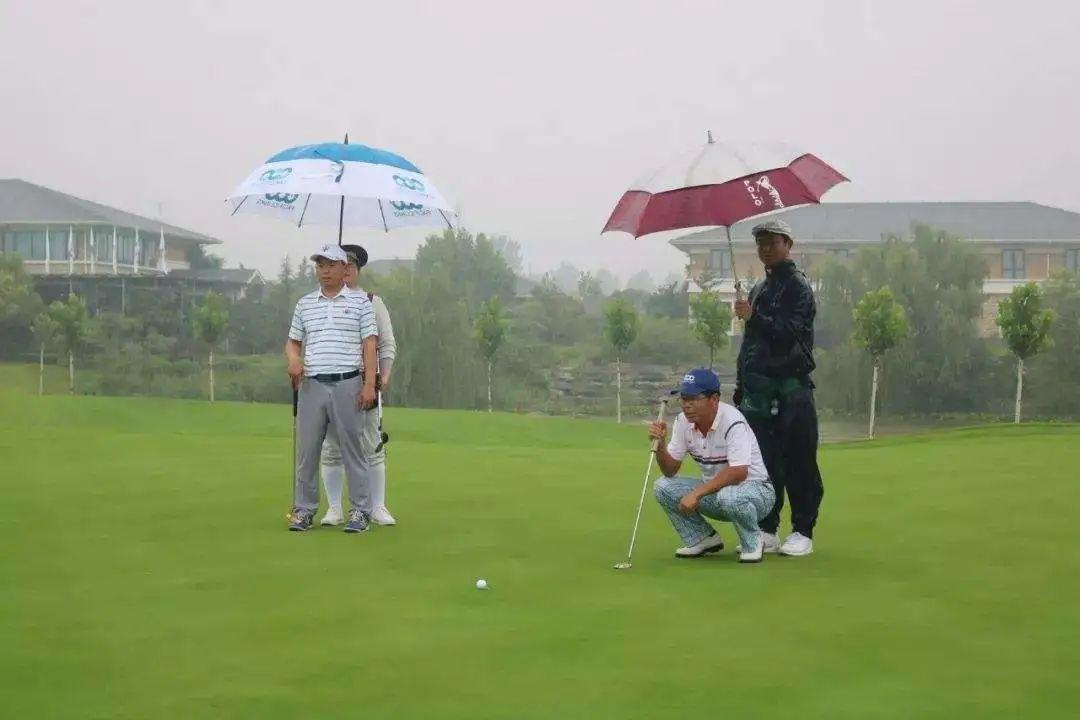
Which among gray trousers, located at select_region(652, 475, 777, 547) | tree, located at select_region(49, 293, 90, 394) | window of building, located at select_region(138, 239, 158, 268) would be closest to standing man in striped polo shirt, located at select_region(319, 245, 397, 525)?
gray trousers, located at select_region(652, 475, 777, 547)

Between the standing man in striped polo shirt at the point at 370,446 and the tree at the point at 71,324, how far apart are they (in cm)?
3665

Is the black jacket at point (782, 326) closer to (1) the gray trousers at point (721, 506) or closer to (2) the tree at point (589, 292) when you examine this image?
(1) the gray trousers at point (721, 506)

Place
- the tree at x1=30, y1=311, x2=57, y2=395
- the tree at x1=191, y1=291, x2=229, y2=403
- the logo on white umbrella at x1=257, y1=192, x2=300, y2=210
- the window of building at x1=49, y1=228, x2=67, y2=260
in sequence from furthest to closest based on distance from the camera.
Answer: the window of building at x1=49, y1=228, x2=67, y2=260 < the tree at x1=30, y1=311, x2=57, y2=395 < the tree at x1=191, y1=291, x2=229, y2=403 < the logo on white umbrella at x1=257, y1=192, x2=300, y2=210

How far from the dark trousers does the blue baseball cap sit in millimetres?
589

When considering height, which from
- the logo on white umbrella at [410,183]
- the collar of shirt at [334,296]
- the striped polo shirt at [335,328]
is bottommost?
the striped polo shirt at [335,328]

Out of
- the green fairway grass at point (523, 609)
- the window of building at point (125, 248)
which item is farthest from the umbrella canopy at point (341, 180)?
the window of building at point (125, 248)

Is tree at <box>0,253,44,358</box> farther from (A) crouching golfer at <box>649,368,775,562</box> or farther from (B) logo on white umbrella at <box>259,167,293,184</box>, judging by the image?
(A) crouching golfer at <box>649,368,775,562</box>

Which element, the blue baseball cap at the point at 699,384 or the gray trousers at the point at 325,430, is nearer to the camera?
the blue baseball cap at the point at 699,384

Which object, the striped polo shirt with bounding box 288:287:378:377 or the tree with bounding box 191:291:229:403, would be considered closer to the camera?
the striped polo shirt with bounding box 288:287:378:377

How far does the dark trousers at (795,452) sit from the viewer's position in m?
8.20

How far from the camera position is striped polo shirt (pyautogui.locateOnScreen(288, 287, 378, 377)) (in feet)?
31.1

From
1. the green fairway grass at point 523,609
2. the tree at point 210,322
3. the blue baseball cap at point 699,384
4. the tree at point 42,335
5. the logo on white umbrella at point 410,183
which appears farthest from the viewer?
the tree at point 42,335

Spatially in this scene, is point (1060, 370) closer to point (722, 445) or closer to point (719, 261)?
point (719, 261)

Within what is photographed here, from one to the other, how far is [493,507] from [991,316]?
4238 centimetres
